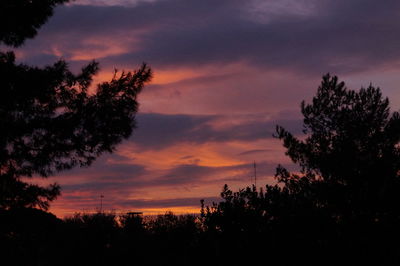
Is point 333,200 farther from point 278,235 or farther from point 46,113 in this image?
point 46,113

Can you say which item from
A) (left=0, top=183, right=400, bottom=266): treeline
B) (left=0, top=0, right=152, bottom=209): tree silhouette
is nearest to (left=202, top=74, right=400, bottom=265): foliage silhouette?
(left=0, top=183, right=400, bottom=266): treeline

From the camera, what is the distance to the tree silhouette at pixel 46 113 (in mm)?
17938

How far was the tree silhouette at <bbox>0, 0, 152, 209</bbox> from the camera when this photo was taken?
1794cm

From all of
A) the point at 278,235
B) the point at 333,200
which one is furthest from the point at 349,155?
the point at 278,235

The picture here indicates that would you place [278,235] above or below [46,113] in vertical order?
below

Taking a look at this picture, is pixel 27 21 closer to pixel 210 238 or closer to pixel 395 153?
pixel 210 238

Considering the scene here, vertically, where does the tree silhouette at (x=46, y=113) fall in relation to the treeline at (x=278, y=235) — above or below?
above

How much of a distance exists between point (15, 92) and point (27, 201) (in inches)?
145

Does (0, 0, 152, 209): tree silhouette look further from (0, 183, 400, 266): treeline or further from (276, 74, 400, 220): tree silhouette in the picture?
(276, 74, 400, 220): tree silhouette

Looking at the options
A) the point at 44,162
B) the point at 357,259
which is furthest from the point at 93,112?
the point at 357,259

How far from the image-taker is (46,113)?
1872 cm

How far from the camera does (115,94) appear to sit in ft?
62.7

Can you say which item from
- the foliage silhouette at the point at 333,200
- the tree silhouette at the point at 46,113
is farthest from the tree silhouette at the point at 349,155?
the tree silhouette at the point at 46,113

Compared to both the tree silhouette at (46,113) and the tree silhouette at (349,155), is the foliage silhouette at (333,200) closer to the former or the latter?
the tree silhouette at (349,155)
